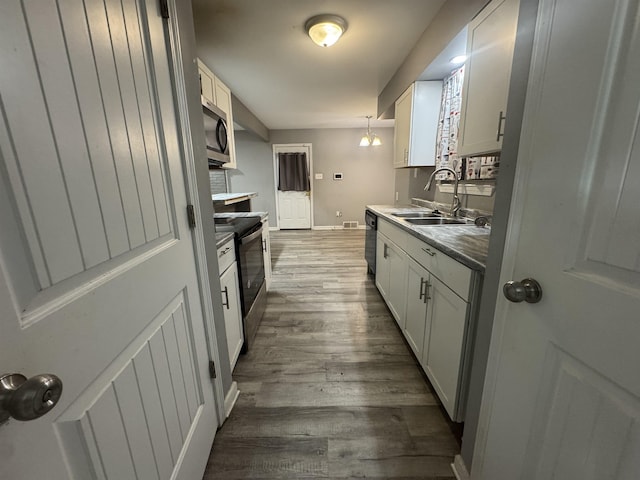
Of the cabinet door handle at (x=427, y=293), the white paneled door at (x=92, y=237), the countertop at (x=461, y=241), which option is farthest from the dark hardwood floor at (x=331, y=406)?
the countertop at (x=461, y=241)

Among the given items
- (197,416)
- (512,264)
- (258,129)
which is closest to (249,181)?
(258,129)

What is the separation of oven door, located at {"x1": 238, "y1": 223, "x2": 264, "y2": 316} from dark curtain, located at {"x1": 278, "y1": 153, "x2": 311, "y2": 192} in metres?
3.66

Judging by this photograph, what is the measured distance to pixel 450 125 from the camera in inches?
92.3

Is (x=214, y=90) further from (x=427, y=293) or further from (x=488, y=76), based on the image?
(x=427, y=293)

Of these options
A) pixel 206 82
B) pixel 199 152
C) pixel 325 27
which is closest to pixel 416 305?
pixel 199 152

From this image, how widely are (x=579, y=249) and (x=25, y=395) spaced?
3.27ft

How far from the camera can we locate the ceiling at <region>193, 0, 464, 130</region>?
174 centimetres

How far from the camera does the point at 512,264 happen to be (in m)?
0.74

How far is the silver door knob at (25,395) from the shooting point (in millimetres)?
344

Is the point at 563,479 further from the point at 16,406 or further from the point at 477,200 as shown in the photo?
the point at 477,200

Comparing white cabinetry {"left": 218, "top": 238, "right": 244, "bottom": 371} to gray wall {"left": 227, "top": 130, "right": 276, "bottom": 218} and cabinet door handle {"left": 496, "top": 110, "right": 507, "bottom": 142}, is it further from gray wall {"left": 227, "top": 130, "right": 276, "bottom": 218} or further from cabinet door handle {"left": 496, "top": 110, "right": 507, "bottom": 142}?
gray wall {"left": 227, "top": 130, "right": 276, "bottom": 218}

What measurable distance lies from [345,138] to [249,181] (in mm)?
2347

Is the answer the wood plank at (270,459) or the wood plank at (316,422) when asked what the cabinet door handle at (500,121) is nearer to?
the wood plank at (316,422)

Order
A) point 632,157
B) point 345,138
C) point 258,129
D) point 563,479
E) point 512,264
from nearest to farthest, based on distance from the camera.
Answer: point 632,157
point 563,479
point 512,264
point 258,129
point 345,138
